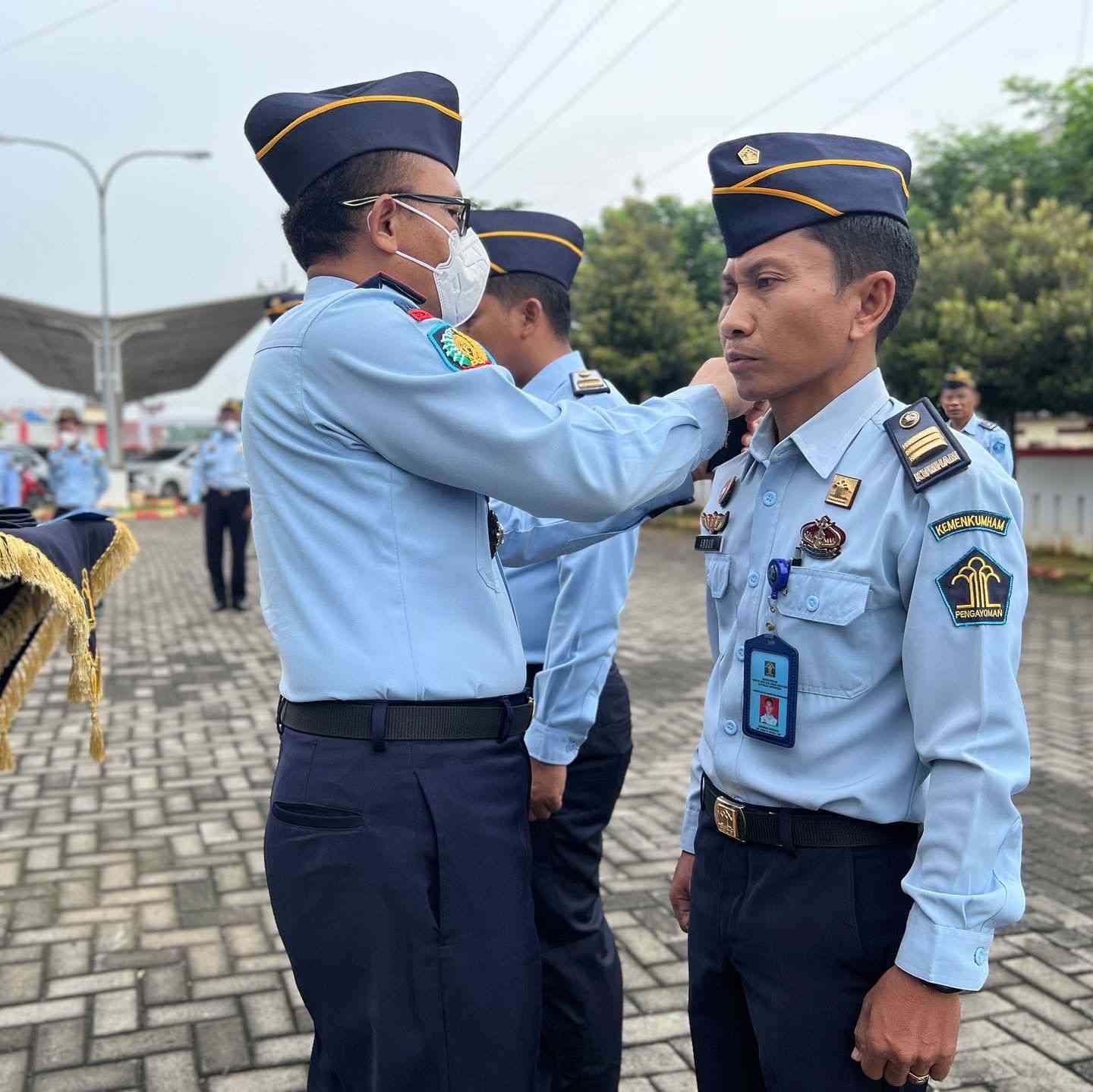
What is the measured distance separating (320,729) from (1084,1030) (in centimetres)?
244

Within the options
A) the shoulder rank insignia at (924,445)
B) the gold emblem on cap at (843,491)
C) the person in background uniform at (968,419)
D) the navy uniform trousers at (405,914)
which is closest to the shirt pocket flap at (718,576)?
the gold emblem on cap at (843,491)

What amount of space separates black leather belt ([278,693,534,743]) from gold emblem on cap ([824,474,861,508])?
1.88ft

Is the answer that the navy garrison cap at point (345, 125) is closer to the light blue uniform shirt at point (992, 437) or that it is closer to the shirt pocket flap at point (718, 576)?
the shirt pocket flap at point (718, 576)

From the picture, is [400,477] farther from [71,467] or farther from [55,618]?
[71,467]

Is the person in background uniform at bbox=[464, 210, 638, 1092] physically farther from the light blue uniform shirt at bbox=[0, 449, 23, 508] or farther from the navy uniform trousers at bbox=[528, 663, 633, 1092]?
the light blue uniform shirt at bbox=[0, 449, 23, 508]

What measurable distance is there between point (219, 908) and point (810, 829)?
287 cm

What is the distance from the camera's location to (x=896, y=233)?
5.66 feet

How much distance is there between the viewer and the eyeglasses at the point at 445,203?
6.07 ft

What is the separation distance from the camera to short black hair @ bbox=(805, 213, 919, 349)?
5.52 feet

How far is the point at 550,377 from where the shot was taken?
112 inches

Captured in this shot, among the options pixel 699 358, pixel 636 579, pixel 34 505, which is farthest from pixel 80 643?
pixel 34 505

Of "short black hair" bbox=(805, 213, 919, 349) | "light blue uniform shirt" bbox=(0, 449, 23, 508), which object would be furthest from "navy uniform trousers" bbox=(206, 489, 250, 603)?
"short black hair" bbox=(805, 213, 919, 349)

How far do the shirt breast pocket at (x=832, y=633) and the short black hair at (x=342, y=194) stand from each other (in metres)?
0.88

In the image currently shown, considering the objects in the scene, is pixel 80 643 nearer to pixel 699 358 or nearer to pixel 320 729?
pixel 320 729
